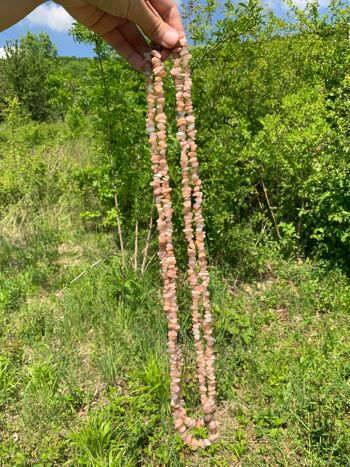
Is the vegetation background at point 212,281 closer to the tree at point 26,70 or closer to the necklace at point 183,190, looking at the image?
the necklace at point 183,190

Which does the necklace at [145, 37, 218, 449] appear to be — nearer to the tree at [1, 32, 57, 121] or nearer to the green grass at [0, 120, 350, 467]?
the green grass at [0, 120, 350, 467]

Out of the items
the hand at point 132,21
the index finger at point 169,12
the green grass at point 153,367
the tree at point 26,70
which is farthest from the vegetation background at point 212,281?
the tree at point 26,70

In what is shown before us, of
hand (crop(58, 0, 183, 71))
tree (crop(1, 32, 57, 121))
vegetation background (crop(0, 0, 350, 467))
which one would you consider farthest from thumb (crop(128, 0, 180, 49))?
tree (crop(1, 32, 57, 121))

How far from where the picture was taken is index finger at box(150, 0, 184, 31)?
1.37 metres

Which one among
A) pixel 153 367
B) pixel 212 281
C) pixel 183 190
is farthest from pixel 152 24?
pixel 212 281

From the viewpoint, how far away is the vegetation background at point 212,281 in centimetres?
205

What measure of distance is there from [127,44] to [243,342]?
6.59 ft

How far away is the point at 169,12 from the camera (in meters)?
1.38

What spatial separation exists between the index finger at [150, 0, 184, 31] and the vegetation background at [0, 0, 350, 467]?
1.55 m

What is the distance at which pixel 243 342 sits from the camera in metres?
2.74

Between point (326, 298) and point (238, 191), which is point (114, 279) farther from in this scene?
point (326, 298)

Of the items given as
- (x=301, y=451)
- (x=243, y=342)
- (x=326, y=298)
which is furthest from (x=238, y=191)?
(x=301, y=451)

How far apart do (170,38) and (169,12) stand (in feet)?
0.37

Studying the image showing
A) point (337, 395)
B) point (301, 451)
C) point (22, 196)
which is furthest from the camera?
point (22, 196)
